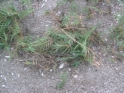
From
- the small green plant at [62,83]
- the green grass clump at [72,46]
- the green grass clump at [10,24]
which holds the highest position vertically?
the green grass clump at [10,24]

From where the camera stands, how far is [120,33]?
231 centimetres

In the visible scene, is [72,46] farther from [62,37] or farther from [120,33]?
[120,33]

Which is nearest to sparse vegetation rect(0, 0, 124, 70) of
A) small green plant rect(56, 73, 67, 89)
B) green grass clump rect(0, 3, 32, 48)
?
green grass clump rect(0, 3, 32, 48)

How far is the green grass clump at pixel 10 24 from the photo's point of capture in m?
2.30

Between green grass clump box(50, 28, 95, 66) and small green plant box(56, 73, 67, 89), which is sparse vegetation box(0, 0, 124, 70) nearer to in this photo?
green grass clump box(50, 28, 95, 66)

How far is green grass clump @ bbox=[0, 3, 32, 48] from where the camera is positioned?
2.30 metres

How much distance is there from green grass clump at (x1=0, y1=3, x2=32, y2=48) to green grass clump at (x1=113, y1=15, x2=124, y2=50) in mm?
764

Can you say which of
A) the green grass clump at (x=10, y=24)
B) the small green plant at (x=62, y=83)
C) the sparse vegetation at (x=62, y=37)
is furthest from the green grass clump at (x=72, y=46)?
the green grass clump at (x=10, y=24)

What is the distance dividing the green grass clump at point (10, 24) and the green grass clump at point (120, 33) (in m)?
0.76

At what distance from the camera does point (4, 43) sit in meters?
2.29

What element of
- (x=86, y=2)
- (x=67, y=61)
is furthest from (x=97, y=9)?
(x=67, y=61)

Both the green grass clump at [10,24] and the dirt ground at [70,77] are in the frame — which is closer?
the dirt ground at [70,77]

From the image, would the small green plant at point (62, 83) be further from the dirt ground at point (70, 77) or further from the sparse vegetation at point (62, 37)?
the sparse vegetation at point (62, 37)

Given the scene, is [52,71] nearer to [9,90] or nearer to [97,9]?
[9,90]
